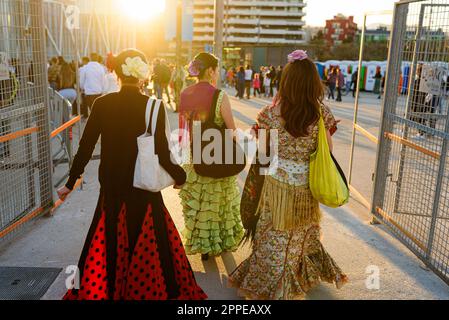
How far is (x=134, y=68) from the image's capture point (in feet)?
9.71

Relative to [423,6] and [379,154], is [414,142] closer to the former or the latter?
[379,154]

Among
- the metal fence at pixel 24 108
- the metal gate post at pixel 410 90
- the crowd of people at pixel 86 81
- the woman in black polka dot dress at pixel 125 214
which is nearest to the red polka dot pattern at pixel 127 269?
the woman in black polka dot dress at pixel 125 214

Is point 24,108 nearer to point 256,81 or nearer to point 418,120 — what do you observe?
point 418,120

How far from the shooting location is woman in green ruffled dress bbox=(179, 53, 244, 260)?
3.98 meters

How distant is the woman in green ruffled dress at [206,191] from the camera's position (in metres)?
Result: 3.98

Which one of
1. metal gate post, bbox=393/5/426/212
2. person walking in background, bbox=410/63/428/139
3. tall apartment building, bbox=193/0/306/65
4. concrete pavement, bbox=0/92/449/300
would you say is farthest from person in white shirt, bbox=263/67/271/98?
tall apartment building, bbox=193/0/306/65

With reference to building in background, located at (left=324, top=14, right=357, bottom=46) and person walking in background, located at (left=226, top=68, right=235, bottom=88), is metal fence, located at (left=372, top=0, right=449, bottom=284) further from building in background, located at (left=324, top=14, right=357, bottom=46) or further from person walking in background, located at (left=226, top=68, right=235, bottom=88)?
building in background, located at (left=324, top=14, right=357, bottom=46)

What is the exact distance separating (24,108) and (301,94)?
3106 mm

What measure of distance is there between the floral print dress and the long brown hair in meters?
0.11

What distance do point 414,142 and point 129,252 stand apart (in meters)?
3.31

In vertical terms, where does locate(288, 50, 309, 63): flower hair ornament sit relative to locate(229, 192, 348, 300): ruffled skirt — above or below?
above

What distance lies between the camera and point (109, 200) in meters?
3.08

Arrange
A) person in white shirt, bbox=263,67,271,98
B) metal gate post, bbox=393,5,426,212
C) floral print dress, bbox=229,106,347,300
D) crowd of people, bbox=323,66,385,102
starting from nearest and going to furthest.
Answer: floral print dress, bbox=229,106,347,300, metal gate post, bbox=393,5,426,212, crowd of people, bbox=323,66,385,102, person in white shirt, bbox=263,67,271,98

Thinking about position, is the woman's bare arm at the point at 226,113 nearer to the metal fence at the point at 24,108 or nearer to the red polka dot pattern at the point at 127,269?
the red polka dot pattern at the point at 127,269
